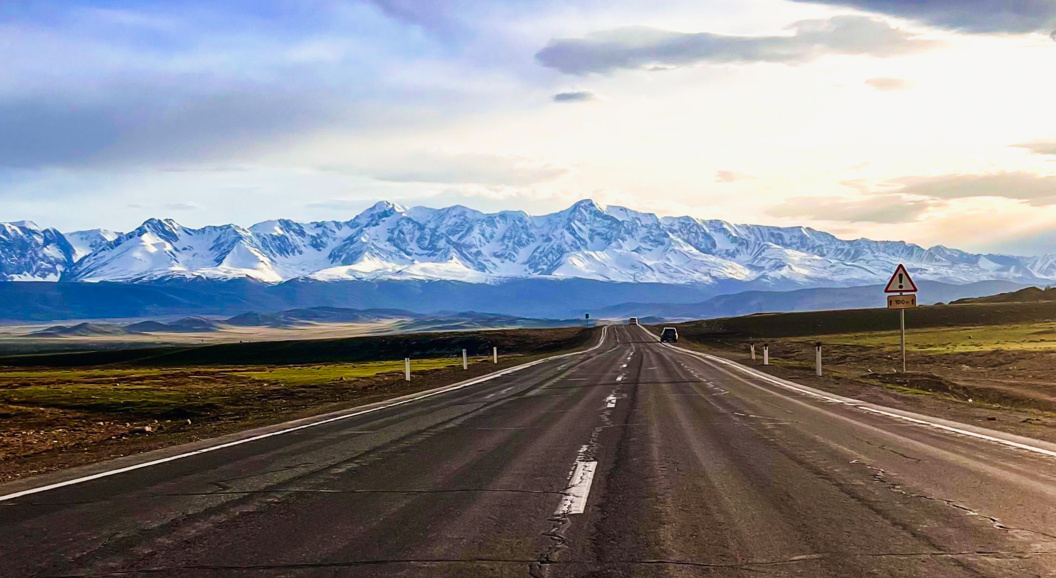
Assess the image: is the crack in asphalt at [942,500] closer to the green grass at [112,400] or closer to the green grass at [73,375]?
the green grass at [112,400]

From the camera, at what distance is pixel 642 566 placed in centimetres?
657

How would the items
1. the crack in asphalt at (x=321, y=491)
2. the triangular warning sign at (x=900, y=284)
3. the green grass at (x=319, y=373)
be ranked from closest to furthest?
the crack in asphalt at (x=321, y=491) → the triangular warning sign at (x=900, y=284) → the green grass at (x=319, y=373)

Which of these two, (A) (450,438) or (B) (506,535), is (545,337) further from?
(B) (506,535)

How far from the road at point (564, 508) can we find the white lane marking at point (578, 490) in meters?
0.04

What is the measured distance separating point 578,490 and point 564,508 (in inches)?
37.4

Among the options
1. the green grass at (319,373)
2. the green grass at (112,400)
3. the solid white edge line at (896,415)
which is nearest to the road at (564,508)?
the solid white edge line at (896,415)

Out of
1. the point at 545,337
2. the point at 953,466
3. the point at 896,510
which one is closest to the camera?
the point at 896,510

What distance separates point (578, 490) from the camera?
375 inches

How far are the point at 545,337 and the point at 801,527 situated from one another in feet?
337

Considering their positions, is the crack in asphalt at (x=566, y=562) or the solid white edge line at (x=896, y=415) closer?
the crack in asphalt at (x=566, y=562)

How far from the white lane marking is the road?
4cm

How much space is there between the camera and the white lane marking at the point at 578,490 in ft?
27.9

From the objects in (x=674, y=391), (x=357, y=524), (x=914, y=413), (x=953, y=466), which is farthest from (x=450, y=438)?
(x=674, y=391)

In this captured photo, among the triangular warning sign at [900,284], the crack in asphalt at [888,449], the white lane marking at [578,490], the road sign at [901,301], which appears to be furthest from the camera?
the road sign at [901,301]
